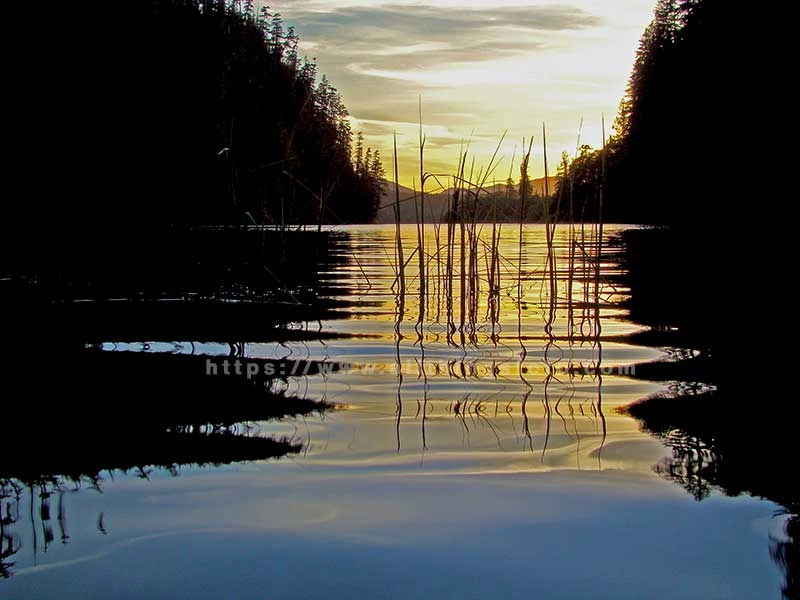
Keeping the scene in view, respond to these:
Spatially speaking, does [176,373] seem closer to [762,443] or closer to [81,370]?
[81,370]

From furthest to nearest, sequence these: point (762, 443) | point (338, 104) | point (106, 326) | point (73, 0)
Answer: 1. point (338, 104)
2. point (73, 0)
3. point (106, 326)
4. point (762, 443)

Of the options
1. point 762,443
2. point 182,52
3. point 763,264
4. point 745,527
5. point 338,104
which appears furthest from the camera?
point 338,104

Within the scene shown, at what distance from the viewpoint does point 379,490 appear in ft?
10.7

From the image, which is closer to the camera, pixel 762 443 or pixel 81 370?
pixel 762 443

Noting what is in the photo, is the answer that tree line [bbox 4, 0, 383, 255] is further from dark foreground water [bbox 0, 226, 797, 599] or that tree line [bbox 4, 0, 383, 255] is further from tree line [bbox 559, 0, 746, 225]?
tree line [bbox 559, 0, 746, 225]

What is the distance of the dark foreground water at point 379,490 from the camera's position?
8.25 feet

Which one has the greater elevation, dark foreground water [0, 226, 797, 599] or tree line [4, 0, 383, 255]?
tree line [4, 0, 383, 255]

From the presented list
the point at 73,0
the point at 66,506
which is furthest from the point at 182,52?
the point at 66,506

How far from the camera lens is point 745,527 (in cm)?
288

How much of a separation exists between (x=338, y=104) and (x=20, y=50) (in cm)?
7093

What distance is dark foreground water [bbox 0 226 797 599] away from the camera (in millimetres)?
2516

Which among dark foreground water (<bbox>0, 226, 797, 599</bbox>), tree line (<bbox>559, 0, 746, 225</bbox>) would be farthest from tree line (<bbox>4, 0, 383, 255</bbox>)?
tree line (<bbox>559, 0, 746, 225</bbox>)

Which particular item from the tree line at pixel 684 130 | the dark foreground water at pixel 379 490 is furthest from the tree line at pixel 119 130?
the tree line at pixel 684 130

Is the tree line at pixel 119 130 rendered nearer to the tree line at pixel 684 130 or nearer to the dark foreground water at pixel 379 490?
the dark foreground water at pixel 379 490
